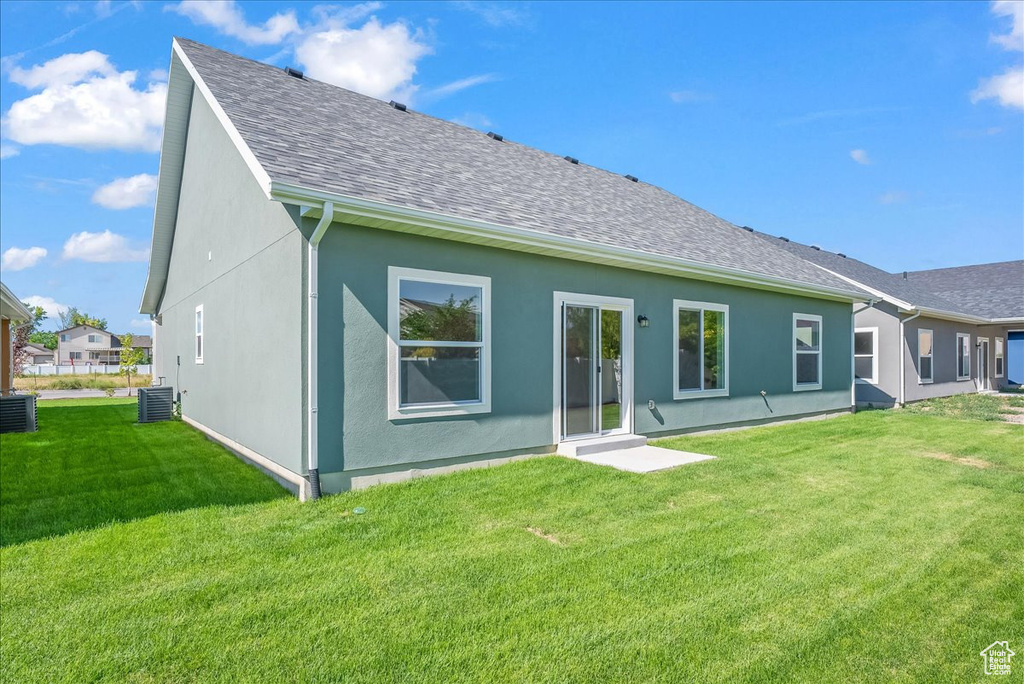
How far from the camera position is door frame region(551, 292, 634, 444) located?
7.18 m

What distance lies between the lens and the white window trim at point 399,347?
5.74 meters

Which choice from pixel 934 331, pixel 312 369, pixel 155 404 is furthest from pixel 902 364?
pixel 155 404

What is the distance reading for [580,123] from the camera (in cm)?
1420

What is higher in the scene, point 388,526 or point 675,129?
point 675,129

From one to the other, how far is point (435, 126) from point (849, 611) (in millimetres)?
9252

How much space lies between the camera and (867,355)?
15.3 metres

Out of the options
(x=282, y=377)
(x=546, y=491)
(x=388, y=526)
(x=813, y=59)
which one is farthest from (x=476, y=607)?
(x=813, y=59)

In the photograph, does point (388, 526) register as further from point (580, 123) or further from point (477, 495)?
point (580, 123)

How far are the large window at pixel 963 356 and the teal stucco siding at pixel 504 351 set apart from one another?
40.5ft

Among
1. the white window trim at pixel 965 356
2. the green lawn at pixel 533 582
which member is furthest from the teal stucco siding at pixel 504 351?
the white window trim at pixel 965 356

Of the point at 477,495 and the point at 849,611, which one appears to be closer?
the point at 849,611

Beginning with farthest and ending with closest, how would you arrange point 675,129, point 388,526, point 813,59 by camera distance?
point 675,129 < point 813,59 < point 388,526

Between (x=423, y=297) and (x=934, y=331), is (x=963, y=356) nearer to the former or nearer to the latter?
(x=934, y=331)

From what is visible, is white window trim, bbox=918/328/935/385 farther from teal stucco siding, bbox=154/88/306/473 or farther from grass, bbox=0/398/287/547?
grass, bbox=0/398/287/547
